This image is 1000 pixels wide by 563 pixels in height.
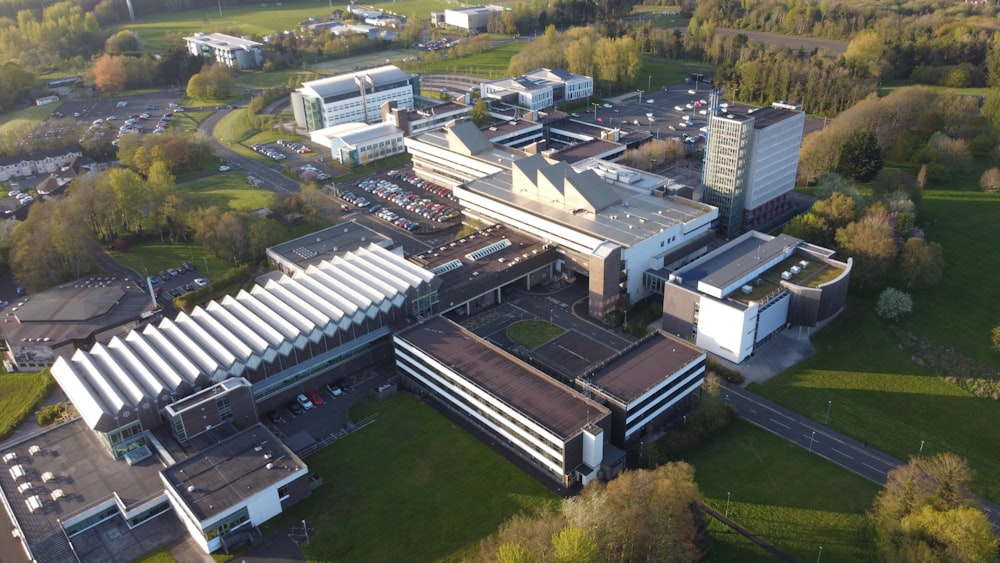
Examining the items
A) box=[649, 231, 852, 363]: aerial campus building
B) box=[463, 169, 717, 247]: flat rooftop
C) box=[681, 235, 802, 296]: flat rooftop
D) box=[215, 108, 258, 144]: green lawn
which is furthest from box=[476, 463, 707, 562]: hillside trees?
box=[215, 108, 258, 144]: green lawn

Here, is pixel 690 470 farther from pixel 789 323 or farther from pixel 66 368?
pixel 66 368

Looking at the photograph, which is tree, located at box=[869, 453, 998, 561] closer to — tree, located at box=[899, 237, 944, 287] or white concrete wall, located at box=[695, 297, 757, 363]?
white concrete wall, located at box=[695, 297, 757, 363]

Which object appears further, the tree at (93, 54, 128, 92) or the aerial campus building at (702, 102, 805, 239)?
the tree at (93, 54, 128, 92)

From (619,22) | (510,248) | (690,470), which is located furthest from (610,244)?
(619,22)

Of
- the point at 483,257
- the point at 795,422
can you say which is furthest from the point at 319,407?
the point at 795,422

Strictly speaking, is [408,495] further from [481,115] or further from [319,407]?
[481,115]
